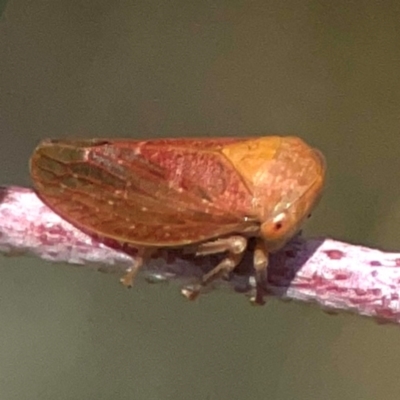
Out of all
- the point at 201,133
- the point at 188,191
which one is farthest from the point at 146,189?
the point at 201,133

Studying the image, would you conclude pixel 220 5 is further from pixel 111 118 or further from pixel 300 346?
pixel 300 346

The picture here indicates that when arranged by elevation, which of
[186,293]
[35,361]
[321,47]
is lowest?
[35,361]

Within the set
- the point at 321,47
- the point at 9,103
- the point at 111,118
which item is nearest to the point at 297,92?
the point at 321,47

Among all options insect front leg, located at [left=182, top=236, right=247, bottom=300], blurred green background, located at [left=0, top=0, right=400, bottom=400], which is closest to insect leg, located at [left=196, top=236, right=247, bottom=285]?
insect front leg, located at [left=182, top=236, right=247, bottom=300]

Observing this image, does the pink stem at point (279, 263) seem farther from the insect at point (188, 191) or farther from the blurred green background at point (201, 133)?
the blurred green background at point (201, 133)

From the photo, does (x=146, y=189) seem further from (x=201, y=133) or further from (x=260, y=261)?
(x=201, y=133)
